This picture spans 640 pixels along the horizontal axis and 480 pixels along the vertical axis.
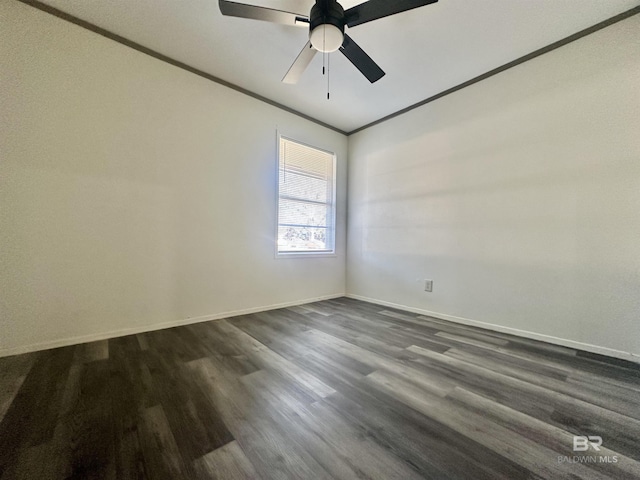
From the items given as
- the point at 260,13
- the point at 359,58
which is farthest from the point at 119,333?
the point at 359,58

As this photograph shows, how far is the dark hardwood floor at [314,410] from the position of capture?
89cm

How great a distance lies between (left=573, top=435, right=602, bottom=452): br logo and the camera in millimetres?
989

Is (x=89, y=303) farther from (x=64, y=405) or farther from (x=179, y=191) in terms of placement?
(x=179, y=191)

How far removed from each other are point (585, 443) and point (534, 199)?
194 cm

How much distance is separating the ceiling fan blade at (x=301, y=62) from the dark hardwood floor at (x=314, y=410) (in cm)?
231

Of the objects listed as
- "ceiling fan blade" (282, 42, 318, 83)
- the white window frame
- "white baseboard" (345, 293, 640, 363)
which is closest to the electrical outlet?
"white baseboard" (345, 293, 640, 363)

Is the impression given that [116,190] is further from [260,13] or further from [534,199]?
[534,199]

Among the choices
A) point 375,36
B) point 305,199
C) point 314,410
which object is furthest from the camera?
point 305,199

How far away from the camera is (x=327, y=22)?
1.44 meters

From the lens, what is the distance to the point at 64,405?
3.92ft

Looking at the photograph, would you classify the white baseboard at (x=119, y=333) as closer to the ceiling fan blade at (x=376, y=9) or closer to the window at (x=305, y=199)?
the window at (x=305, y=199)

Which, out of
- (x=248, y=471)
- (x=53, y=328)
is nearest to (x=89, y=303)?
(x=53, y=328)

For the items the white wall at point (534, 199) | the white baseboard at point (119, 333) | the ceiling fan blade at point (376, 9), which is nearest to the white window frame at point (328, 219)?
the white baseboard at point (119, 333)

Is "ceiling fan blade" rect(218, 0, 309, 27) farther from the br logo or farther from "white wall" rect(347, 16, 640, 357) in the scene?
the br logo
